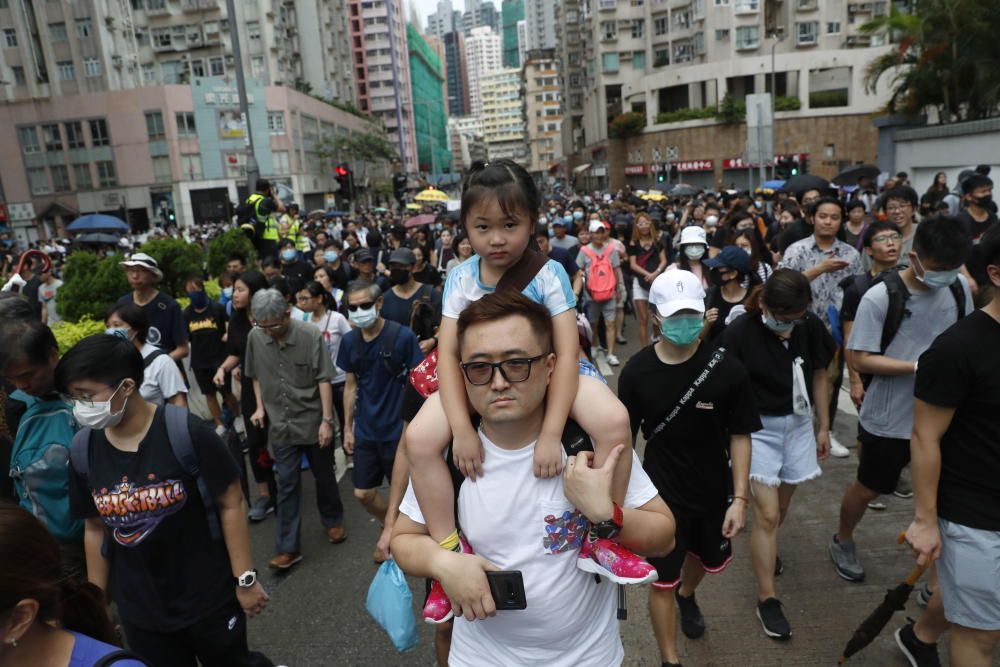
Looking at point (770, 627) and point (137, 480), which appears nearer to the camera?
point (137, 480)

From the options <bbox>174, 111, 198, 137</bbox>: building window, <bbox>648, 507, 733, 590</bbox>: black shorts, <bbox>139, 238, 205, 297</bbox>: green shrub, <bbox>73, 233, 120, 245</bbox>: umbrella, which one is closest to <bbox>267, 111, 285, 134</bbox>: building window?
<bbox>174, 111, 198, 137</bbox>: building window

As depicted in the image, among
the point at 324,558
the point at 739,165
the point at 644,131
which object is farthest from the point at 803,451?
the point at 644,131

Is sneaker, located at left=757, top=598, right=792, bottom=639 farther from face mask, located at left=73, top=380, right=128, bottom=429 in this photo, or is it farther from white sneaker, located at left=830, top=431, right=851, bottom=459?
face mask, located at left=73, top=380, right=128, bottom=429

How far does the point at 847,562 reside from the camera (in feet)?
13.3

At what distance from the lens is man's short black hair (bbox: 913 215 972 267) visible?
3.46m

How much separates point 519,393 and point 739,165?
54.3 meters

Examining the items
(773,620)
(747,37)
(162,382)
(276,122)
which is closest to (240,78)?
(162,382)

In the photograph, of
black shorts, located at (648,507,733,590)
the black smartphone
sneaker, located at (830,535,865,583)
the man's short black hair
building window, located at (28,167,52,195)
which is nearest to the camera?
the black smartphone

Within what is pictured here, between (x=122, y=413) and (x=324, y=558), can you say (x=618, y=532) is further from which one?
(x=324, y=558)

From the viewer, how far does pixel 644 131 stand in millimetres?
57656

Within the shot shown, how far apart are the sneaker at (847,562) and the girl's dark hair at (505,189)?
10.3ft

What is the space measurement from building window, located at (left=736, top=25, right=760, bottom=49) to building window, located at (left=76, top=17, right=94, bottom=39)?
50298 mm

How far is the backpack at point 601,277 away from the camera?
9.11 metres

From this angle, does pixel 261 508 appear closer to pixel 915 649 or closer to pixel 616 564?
pixel 616 564
